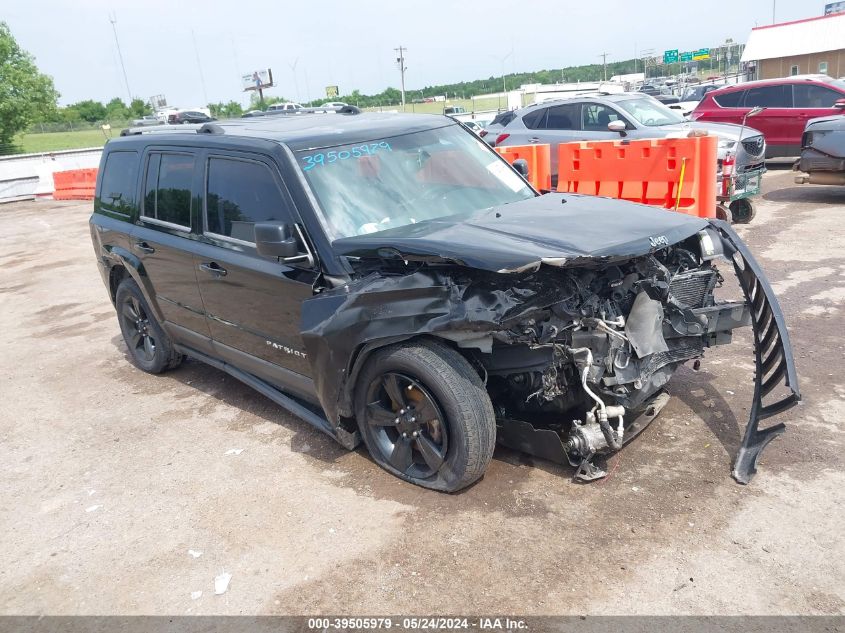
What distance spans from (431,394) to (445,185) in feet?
5.11

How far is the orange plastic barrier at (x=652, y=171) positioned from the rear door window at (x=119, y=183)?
5.43 metres

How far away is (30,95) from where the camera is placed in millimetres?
51312

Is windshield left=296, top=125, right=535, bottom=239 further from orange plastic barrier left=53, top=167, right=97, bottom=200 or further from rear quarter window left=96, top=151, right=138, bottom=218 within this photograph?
orange plastic barrier left=53, top=167, right=97, bottom=200

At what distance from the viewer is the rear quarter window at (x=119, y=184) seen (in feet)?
18.5

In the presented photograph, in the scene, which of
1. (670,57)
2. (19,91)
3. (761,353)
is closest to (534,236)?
(761,353)

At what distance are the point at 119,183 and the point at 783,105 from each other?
13293mm

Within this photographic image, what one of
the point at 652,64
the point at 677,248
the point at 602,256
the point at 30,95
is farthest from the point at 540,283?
the point at 652,64

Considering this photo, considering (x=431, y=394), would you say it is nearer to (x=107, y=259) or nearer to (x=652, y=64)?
(x=107, y=259)

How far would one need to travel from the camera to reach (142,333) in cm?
624

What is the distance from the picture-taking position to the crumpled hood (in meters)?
3.18

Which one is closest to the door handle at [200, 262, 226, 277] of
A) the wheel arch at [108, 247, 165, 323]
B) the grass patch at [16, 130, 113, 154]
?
the wheel arch at [108, 247, 165, 323]

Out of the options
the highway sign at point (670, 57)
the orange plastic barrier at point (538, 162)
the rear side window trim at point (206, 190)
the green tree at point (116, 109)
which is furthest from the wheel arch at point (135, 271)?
the highway sign at point (670, 57)

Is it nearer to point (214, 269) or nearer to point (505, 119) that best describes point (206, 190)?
point (214, 269)

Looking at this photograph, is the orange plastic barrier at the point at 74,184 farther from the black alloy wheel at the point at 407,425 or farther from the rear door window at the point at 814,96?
the black alloy wheel at the point at 407,425
